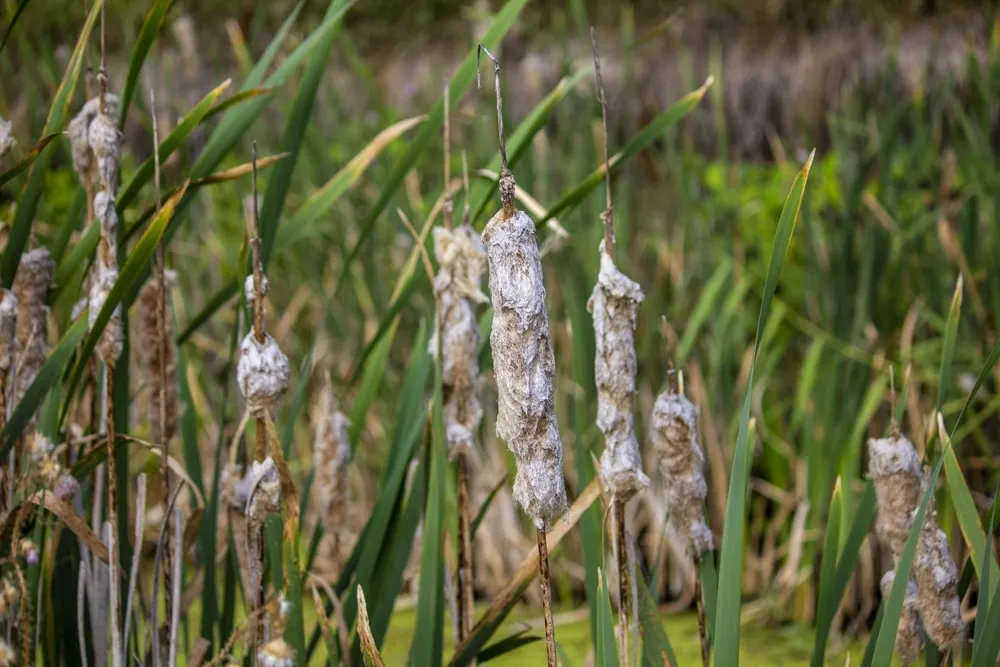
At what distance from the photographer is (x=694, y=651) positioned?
1768 mm

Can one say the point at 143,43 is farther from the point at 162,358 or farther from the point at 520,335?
the point at 520,335

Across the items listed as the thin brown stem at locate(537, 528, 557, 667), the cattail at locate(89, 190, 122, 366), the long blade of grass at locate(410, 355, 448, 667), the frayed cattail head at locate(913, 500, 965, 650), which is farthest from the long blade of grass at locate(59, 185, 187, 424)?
the frayed cattail head at locate(913, 500, 965, 650)

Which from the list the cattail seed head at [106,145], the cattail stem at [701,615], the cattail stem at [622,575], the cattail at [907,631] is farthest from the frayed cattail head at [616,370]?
the cattail seed head at [106,145]

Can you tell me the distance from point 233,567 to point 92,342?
0.91 feet

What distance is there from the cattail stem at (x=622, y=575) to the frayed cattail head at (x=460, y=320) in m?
0.15

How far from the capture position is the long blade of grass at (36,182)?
76cm

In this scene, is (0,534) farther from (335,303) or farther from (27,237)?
(335,303)

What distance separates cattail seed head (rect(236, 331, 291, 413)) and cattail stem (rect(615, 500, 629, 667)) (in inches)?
9.5

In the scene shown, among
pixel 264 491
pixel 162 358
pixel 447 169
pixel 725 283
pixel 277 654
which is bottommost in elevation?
pixel 277 654

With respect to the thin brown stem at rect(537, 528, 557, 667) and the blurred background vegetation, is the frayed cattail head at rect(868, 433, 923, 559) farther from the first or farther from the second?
the blurred background vegetation

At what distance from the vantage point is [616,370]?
659 mm

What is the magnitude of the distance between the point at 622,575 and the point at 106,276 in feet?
1.37

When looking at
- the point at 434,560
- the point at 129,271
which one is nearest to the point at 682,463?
the point at 434,560

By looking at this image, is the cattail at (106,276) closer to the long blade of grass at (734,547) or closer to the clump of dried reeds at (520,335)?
the clump of dried reeds at (520,335)
